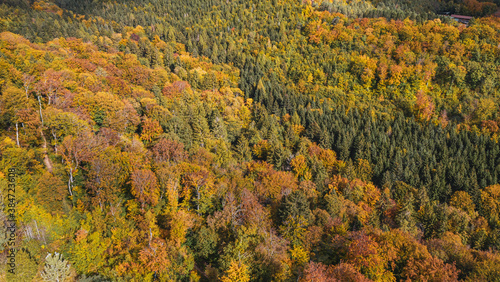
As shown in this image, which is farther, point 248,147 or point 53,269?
point 248,147

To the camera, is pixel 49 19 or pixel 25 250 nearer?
pixel 25 250

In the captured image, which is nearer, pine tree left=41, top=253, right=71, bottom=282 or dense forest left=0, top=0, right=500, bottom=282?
pine tree left=41, top=253, right=71, bottom=282

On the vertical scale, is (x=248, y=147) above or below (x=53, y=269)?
below

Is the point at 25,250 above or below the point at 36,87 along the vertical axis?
below

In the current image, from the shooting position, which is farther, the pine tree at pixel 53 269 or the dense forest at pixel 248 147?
the dense forest at pixel 248 147

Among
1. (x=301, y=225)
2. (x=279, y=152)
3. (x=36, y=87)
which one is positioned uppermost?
(x=36, y=87)

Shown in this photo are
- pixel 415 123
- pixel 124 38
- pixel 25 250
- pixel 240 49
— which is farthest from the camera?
pixel 240 49

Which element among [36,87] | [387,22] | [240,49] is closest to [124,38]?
[240,49]

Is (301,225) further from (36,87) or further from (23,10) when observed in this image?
(23,10)
